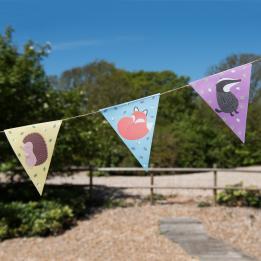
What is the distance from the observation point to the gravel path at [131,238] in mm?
6066

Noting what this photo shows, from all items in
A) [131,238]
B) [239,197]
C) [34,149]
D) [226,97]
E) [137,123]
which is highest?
[226,97]

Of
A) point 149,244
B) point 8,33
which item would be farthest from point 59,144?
point 149,244

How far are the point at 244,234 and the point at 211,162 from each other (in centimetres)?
858

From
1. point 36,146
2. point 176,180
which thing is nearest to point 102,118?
point 176,180

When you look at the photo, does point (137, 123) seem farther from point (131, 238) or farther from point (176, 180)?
point (176, 180)

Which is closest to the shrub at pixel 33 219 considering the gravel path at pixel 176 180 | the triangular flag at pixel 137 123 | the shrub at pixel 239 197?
the shrub at pixel 239 197

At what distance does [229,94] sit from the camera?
10.4 feet

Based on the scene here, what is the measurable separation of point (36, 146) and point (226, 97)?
4.63 ft

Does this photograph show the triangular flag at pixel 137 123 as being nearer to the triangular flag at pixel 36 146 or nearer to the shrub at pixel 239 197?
the triangular flag at pixel 36 146

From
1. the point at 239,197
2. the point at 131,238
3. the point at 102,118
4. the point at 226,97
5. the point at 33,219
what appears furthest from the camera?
the point at 102,118

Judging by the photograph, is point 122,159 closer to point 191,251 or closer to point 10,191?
point 10,191

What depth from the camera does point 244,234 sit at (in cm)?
711

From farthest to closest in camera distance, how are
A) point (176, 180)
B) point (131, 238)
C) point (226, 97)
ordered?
point (176, 180)
point (131, 238)
point (226, 97)

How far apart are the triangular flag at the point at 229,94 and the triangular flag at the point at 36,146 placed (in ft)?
3.60
